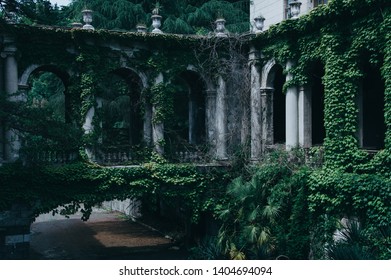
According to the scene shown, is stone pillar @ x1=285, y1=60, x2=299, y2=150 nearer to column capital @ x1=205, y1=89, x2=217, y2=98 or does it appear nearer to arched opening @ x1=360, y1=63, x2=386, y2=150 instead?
arched opening @ x1=360, y1=63, x2=386, y2=150

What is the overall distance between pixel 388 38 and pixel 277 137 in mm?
8245

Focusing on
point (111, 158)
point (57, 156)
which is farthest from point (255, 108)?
point (57, 156)

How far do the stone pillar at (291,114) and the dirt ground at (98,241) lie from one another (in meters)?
6.97

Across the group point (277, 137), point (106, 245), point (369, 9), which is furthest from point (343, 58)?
point (106, 245)

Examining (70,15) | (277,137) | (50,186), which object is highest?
(70,15)

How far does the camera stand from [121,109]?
108ft

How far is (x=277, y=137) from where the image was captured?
2347 cm

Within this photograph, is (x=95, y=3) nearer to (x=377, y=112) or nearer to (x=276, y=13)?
(x=276, y=13)

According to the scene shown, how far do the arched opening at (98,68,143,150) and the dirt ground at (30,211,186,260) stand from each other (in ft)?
16.4

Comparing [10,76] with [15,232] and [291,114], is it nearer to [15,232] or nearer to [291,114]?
[15,232]

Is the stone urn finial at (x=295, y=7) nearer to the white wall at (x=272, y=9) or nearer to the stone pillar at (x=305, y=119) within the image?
the stone pillar at (x=305, y=119)

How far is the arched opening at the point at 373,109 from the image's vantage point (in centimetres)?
1991

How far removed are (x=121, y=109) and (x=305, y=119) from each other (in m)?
15.4

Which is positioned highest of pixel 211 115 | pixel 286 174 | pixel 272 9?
pixel 272 9
